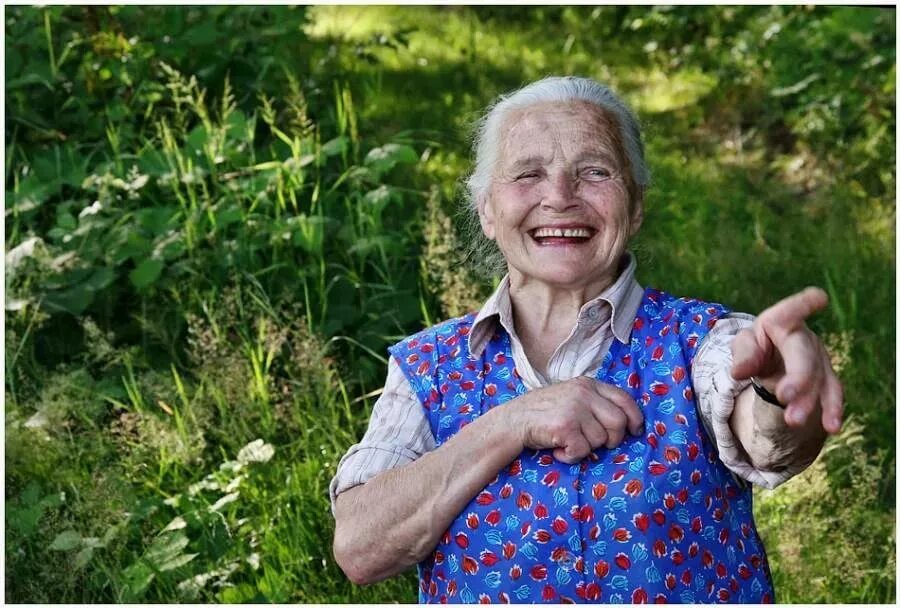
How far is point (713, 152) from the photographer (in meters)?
5.78

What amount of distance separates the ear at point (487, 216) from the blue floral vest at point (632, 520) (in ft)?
1.20

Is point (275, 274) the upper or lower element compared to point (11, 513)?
upper

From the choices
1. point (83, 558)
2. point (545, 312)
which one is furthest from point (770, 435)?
point (83, 558)

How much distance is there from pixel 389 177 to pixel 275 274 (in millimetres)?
899

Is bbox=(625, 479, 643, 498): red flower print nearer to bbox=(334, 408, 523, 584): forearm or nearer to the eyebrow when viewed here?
bbox=(334, 408, 523, 584): forearm

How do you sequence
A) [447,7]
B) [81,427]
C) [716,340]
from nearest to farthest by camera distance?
[716,340] < [81,427] < [447,7]

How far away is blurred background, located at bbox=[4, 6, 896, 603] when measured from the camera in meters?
3.51

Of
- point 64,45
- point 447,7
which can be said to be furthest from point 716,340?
point 447,7

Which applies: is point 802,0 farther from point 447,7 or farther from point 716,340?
point 716,340

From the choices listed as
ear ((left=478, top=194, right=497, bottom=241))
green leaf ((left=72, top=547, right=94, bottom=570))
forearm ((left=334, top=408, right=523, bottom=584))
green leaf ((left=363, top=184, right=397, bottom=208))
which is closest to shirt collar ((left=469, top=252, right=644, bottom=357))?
ear ((left=478, top=194, right=497, bottom=241))

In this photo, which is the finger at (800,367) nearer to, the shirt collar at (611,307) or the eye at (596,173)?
the shirt collar at (611,307)

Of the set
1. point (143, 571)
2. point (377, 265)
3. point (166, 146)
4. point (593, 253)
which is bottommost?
point (143, 571)

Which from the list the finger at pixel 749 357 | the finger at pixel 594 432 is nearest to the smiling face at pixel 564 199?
the finger at pixel 594 432

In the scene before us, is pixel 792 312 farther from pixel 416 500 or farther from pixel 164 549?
pixel 164 549
